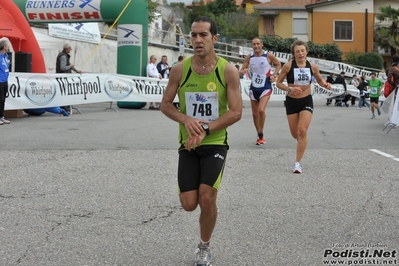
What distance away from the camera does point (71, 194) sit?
7.98 m

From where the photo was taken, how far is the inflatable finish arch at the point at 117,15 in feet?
76.9

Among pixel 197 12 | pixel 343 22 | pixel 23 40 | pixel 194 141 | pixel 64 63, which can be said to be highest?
pixel 197 12

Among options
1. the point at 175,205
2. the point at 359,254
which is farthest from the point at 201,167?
the point at 175,205

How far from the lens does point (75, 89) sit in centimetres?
1986

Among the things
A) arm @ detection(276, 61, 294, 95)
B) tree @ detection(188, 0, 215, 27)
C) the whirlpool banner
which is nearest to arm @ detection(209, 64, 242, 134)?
arm @ detection(276, 61, 294, 95)

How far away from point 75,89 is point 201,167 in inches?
593

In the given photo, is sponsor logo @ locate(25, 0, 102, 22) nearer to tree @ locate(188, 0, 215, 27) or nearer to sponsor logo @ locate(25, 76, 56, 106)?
sponsor logo @ locate(25, 76, 56, 106)

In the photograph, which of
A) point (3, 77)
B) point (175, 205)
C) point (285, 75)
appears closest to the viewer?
point (175, 205)

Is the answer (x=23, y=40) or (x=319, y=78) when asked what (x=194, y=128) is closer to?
(x=319, y=78)

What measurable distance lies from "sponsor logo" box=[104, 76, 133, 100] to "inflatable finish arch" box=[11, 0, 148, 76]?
1524 mm

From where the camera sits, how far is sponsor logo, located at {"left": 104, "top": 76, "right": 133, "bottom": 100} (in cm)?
2156

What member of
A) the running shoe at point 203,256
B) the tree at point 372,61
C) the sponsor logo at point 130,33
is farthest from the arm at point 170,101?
the tree at point 372,61

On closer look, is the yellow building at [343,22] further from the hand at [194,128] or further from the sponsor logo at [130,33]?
the hand at [194,128]

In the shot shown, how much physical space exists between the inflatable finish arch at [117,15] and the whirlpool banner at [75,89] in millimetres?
1039
